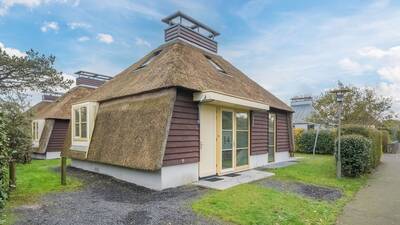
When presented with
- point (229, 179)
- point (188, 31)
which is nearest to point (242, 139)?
point (229, 179)

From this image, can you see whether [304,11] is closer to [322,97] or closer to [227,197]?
[227,197]

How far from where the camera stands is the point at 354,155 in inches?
348

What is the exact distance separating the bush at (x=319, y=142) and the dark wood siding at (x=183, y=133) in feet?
42.4

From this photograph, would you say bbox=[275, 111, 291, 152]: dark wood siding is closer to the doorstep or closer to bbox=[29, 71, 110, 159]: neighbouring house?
the doorstep

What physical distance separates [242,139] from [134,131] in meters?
4.12

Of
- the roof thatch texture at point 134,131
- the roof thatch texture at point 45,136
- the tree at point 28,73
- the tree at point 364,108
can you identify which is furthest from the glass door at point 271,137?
the roof thatch texture at point 45,136

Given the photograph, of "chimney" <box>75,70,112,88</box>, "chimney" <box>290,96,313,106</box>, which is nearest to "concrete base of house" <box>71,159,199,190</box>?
"chimney" <box>75,70,112,88</box>

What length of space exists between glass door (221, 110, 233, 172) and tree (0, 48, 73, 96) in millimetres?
8161

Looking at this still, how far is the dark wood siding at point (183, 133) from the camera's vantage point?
23.6 ft

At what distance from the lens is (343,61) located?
15.5m

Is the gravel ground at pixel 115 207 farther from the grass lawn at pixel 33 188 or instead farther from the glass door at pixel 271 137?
the glass door at pixel 271 137

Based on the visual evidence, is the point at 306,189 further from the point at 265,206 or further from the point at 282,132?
the point at 282,132

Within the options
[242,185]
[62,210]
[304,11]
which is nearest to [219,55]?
[304,11]

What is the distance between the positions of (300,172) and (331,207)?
165 inches
